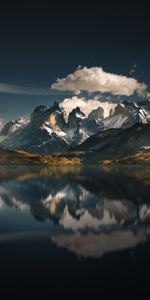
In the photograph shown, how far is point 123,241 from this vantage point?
52250 mm

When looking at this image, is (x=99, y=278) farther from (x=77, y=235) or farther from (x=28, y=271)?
(x=77, y=235)

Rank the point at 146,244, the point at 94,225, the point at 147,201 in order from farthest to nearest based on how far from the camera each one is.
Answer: the point at 147,201, the point at 94,225, the point at 146,244

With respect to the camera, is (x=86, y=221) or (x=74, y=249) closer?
(x=74, y=249)

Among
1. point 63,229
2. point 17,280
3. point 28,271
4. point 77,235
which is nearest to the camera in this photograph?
point 17,280

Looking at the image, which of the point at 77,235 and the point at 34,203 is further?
the point at 34,203

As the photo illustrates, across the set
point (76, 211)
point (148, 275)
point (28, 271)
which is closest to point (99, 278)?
point (148, 275)

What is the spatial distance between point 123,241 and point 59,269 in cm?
1662

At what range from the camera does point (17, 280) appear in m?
34.8

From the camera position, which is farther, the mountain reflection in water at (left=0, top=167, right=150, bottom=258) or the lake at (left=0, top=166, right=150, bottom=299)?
the mountain reflection in water at (left=0, top=167, right=150, bottom=258)

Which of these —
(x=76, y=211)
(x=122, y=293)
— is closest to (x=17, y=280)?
(x=122, y=293)

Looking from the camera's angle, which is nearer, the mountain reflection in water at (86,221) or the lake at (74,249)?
the lake at (74,249)

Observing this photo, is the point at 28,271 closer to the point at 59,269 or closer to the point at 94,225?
the point at 59,269

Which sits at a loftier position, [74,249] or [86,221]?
[74,249]

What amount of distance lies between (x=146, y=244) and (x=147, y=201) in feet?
157
